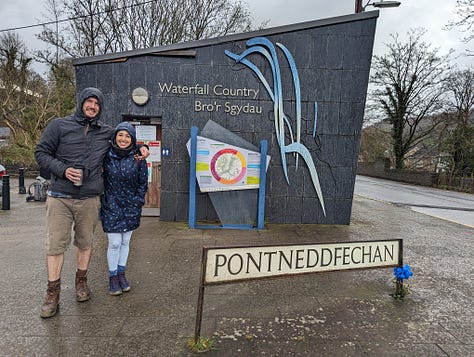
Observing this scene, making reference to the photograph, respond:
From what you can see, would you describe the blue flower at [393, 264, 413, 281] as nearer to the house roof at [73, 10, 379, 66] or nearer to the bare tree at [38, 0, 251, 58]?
the house roof at [73, 10, 379, 66]

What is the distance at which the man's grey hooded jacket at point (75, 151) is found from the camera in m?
2.97

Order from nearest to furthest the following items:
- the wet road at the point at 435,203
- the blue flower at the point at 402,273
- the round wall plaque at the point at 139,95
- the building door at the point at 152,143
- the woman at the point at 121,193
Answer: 1. the woman at the point at 121,193
2. the blue flower at the point at 402,273
3. the round wall plaque at the point at 139,95
4. the building door at the point at 152,143
5. the wet road at the point at 435,203

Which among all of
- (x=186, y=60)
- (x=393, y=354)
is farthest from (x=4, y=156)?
(x=393, y=354)

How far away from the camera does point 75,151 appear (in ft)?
10.1

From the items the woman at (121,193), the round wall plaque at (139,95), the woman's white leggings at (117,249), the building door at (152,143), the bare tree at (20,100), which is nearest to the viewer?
the woman at (121,193)

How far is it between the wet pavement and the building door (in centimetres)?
228

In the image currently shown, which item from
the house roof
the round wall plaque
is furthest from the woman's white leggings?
the house roof

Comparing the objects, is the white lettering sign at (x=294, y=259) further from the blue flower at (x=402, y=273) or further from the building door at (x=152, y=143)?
the building door at (x=152, y=143)

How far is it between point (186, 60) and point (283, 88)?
2.03 m

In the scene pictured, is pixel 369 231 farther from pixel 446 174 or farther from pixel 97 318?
pixel 446 174

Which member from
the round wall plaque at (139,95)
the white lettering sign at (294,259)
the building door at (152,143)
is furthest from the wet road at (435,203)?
the round wall plaque at (139,95)

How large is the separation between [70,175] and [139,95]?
410cm

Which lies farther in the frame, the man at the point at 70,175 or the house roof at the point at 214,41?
the house roof at the point at 214,41

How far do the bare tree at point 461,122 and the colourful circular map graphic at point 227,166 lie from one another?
2574 cm
